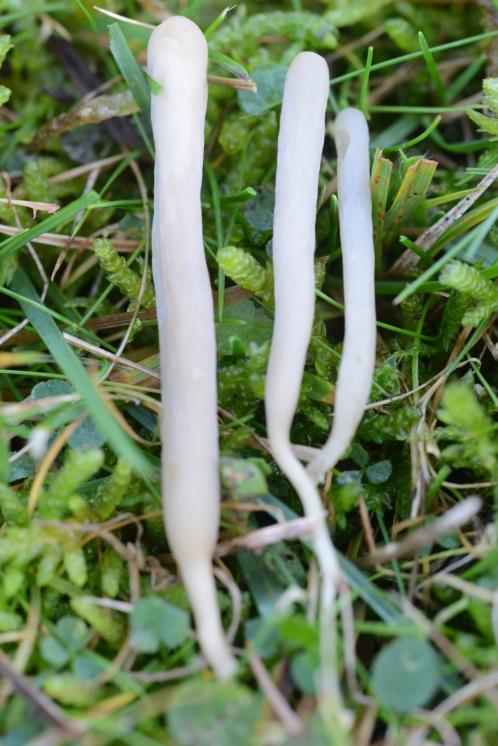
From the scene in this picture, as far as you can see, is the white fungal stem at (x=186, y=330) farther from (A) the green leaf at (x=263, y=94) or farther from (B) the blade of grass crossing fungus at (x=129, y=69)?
(A) the green leaf at (x=263, y=94)

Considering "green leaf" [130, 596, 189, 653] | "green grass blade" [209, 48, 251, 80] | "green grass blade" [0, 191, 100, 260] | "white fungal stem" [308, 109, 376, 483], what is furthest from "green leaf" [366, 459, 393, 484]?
"green grass blade" [209, 48, 251, 80]

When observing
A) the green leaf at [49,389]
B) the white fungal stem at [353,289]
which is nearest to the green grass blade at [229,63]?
the white fungal stem at [353,289]

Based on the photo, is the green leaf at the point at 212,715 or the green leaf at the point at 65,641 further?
the green leaf at the point at 65,641

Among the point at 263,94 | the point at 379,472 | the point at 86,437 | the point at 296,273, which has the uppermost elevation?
the point at 263,94

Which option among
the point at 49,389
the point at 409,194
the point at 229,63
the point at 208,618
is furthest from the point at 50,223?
the point at 208,618

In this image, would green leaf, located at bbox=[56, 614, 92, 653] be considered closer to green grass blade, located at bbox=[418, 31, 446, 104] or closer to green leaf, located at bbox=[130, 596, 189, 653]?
green leaf, located at bbox=[130, 596, 189, 653]

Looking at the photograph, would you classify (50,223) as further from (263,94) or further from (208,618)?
(208,618)
